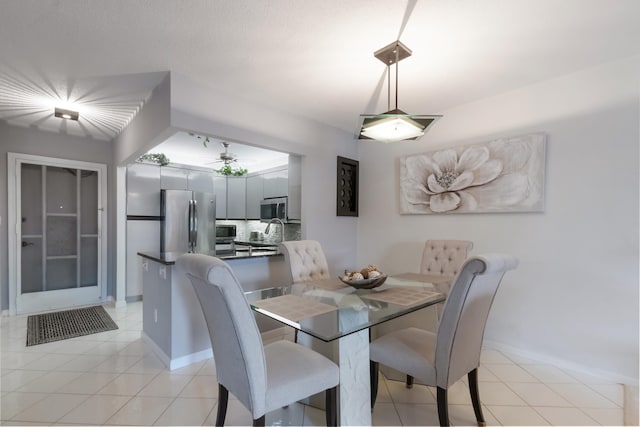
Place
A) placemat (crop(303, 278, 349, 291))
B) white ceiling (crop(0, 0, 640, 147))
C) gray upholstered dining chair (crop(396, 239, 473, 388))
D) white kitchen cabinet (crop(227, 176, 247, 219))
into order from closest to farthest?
1. white ceiling (crop(0, 0, 640, 147))
2. placemat (crop(303, 278, 349, 291))
3. gray upholstered dining chair (crop(396, 239, 473, 388))
4. white kitchen cabinet (crop(227, 176, 247, 219))

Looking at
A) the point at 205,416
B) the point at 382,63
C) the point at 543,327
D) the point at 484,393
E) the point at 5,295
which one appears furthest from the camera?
the point at 5,295

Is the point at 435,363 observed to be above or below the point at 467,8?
below

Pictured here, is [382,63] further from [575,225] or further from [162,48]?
[575,225]

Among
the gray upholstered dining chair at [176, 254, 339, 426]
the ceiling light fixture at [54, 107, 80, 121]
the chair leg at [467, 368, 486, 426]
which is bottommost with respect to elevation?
the chair leg at [467, 368, 486, 426]

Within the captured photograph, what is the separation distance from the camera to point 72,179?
4281 millimetres

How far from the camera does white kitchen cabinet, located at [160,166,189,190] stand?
4793 mm

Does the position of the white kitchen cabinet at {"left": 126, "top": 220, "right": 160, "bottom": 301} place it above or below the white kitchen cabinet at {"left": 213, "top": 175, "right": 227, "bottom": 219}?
below

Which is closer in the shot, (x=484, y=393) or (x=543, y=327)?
(x=484, y=393)

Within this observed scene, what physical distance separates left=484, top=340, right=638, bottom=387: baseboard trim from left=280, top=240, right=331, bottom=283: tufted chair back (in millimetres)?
1751

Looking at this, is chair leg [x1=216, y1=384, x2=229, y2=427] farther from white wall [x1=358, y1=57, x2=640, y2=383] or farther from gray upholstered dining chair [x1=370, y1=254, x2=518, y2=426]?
white wall [x1=358, y1=57, x2=640, y2=383]

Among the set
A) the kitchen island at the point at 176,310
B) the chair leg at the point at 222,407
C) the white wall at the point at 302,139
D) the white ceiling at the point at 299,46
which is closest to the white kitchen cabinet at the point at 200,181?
the white ceiling at the point at 299,46

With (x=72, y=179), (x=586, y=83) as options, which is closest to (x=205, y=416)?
(x=586, y=83)

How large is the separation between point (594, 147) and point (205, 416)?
335 cm

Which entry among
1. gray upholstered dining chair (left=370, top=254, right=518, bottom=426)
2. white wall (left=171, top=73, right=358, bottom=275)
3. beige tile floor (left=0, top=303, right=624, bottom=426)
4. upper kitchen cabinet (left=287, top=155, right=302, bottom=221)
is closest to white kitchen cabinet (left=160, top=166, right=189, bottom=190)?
upper kitchen cabinet (left=287, top=155, right=302, bottom=221)
